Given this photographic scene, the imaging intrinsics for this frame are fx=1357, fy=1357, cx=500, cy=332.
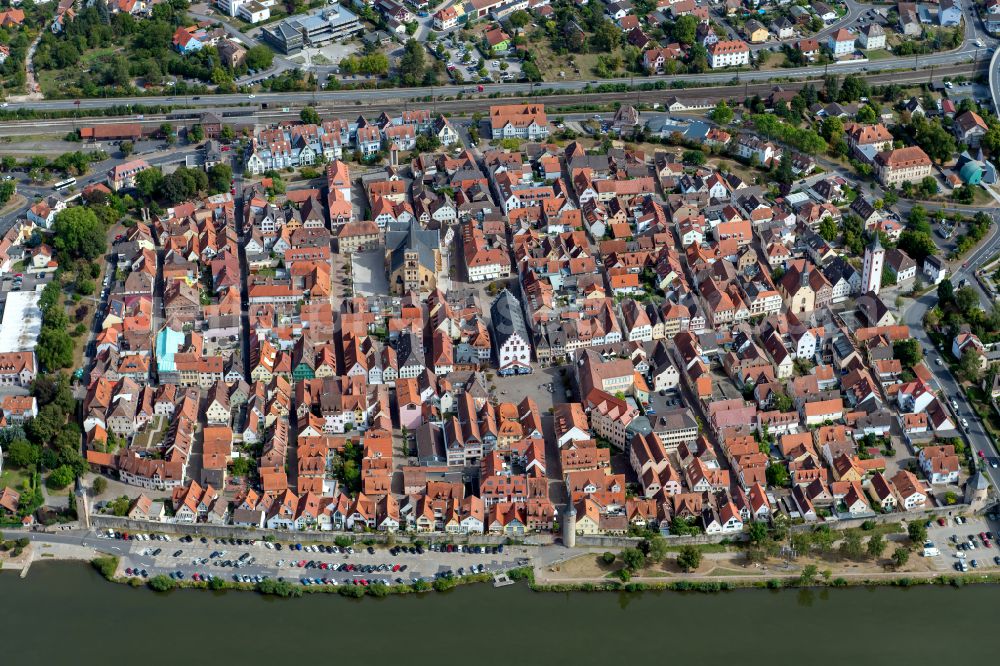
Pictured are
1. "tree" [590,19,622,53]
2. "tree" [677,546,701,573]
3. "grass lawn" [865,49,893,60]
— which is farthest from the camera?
"tree" [590,19,622,53]

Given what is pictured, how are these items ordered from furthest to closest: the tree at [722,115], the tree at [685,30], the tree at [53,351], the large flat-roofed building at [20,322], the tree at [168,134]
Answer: the tree at [685,30] < the tree at [722,115] < the tree at [168,134] < the large flat-roofed building at [20,322] < the tree at [53,351]

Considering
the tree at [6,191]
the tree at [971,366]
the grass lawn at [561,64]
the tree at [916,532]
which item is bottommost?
the tree at [916,532]

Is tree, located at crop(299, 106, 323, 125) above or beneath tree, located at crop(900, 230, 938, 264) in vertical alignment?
above

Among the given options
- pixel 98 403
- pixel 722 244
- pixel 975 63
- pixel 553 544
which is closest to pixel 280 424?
pixel 98 403

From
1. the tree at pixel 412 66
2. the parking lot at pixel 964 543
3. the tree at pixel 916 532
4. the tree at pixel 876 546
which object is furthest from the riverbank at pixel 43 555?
the tree at pixel 412 66

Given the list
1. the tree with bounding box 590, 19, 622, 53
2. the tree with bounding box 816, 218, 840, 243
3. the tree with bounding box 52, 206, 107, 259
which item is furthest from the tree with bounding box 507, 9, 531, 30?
the tree with bounding box 52, 206, 107, 259

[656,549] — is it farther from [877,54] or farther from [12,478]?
[877,54]

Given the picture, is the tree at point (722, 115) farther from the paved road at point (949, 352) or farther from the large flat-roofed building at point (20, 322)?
the large flat-roofed building at point (20, 322)

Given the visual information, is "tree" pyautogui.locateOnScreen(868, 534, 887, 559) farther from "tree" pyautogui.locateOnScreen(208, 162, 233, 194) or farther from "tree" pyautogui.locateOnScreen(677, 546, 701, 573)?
"tree" pyautogui.locateOnScreen(208, 162, 233, 194)
